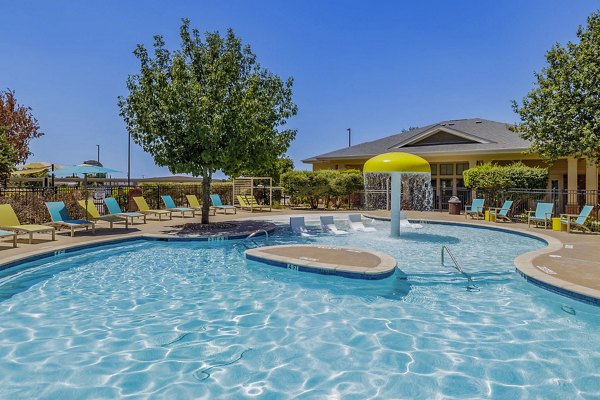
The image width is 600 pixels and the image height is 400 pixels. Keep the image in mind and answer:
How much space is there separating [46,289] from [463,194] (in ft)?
83.9

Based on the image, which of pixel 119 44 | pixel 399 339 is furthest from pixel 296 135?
pixel 399 339

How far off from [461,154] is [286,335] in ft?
75.2

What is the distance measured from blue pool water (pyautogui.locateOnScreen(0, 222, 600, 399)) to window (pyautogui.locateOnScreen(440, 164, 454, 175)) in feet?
63.5

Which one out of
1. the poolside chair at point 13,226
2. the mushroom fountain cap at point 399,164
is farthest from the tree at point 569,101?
the poolside chair at point 13,226

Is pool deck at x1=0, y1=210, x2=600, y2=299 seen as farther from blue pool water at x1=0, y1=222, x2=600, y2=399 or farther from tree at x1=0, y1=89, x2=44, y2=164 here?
tree at x1=0, y1=89, x2=44, y2=164

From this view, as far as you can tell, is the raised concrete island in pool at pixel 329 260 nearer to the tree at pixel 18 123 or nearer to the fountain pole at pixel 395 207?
the fountain pole at pixel 395 207

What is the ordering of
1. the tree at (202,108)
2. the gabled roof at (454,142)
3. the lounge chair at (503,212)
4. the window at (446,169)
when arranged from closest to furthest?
the tree at (202,108) < the lounge chair at (503,212) < the gabled roof at (454,142) < the window at (446,169)

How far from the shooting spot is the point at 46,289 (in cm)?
812

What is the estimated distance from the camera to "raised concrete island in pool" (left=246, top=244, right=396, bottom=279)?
821cm

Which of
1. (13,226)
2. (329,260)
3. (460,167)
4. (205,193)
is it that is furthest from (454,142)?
(13,226)

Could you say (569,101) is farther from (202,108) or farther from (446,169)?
(202,108)

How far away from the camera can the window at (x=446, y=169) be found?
28.0m

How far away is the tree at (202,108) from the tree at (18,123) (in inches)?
960

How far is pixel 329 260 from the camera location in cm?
916
